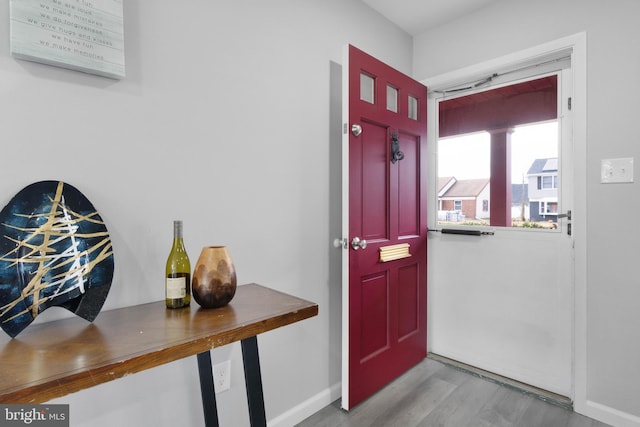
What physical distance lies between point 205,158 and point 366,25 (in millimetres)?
1515

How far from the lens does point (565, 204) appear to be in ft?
6.66

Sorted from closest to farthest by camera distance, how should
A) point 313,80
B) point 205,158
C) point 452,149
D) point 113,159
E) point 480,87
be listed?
1. point 113,159
2. point 205,158
3. point 313,80
4. point 480,87
5. point 452,149

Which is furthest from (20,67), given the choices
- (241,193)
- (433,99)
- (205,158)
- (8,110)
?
(433,99)

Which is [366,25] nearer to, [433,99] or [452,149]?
[433,99]

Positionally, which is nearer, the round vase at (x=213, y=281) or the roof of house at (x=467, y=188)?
the round vase at (x=213, y=281)

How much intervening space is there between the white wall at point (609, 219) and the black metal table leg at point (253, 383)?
183cm

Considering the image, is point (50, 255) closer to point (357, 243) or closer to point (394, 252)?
point (357, 243)

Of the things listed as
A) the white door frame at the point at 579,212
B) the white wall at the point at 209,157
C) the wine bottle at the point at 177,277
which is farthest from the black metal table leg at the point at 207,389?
the white door frame at the point at 579,212

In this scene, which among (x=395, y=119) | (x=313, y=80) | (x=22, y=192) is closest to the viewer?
(x=22, y=192)

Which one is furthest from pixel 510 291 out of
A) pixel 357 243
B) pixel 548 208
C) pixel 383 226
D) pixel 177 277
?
pixel 177 277

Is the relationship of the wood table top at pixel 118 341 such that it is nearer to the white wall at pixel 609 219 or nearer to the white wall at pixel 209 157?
the white wall at pixel 209 157

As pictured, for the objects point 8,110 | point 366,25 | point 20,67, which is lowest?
point 8,110

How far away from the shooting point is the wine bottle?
1115mm

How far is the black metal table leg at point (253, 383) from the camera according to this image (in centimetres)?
111
